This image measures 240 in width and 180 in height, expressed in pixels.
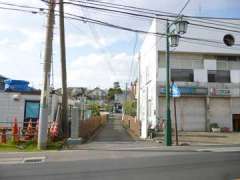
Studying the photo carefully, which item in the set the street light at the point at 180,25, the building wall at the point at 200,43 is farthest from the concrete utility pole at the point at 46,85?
the building wall at the point at 200,43

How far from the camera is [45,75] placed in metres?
18.0

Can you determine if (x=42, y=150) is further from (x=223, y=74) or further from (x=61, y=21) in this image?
(x=223, y=74)

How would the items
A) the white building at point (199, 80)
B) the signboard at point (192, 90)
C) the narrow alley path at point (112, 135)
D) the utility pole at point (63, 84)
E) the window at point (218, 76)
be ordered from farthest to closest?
the window at point (218, 76)
the white building at point (199, 80)
the signboard at point (192, 90)
the narrow alley path at point (112, 135)
the utility pole at point (63, 84)

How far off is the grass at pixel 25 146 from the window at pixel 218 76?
1965 centimetres

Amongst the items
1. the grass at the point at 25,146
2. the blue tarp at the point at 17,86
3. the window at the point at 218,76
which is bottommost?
the grass at the point at 25,146

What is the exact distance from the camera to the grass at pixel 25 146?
688 inches

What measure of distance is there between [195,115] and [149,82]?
22.0 ft

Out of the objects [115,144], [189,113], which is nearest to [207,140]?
[115,144]

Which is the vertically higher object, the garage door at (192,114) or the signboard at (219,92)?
the signboard at (219,92)

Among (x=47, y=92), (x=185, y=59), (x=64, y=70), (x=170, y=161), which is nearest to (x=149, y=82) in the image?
(x=185, y=59)

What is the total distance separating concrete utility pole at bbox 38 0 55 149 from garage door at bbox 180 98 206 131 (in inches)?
705

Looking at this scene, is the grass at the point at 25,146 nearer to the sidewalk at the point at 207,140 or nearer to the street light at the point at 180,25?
the sidewalk at the point at 207,140

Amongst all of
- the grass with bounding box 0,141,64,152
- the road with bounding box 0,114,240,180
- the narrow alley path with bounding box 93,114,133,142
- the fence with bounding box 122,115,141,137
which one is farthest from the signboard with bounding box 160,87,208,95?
the road with bounding box 0,114,240,180

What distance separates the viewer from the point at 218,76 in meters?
34.7
